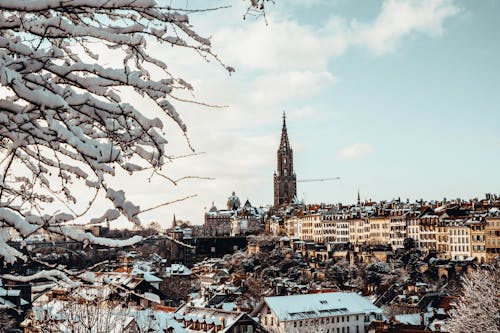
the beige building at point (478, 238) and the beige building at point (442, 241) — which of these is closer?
the beige building at point (478, 238)

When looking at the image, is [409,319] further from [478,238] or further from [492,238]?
[478,238]

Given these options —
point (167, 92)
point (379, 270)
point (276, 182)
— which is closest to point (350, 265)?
point (379, 270)

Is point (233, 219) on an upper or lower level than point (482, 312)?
upper

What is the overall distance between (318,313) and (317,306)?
4.05ft

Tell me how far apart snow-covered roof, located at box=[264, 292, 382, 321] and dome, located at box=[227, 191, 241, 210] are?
99.1m

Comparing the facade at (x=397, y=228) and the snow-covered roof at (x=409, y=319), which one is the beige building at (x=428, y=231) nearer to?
the facade at (x=397, y=228)

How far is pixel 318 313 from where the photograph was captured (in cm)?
4072

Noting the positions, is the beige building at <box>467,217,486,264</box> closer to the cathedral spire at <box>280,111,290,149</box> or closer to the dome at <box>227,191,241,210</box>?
the cathedral spire at <box>280,111,290,149</box>

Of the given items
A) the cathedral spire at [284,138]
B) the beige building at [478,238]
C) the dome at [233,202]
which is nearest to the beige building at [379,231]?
the beige building at [478,238]

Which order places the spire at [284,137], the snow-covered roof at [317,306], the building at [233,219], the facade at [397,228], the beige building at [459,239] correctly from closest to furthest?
the snow-covered roof at [317,306] → the beige building at [459,239] → the facade at [397,228] → the building at [233,219] → the spire at [284,137]

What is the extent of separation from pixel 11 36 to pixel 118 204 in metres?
1.11

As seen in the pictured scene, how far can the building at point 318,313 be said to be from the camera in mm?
39656

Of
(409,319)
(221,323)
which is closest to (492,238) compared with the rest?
(409,319)

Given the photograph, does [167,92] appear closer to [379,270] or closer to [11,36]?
[11,36]
